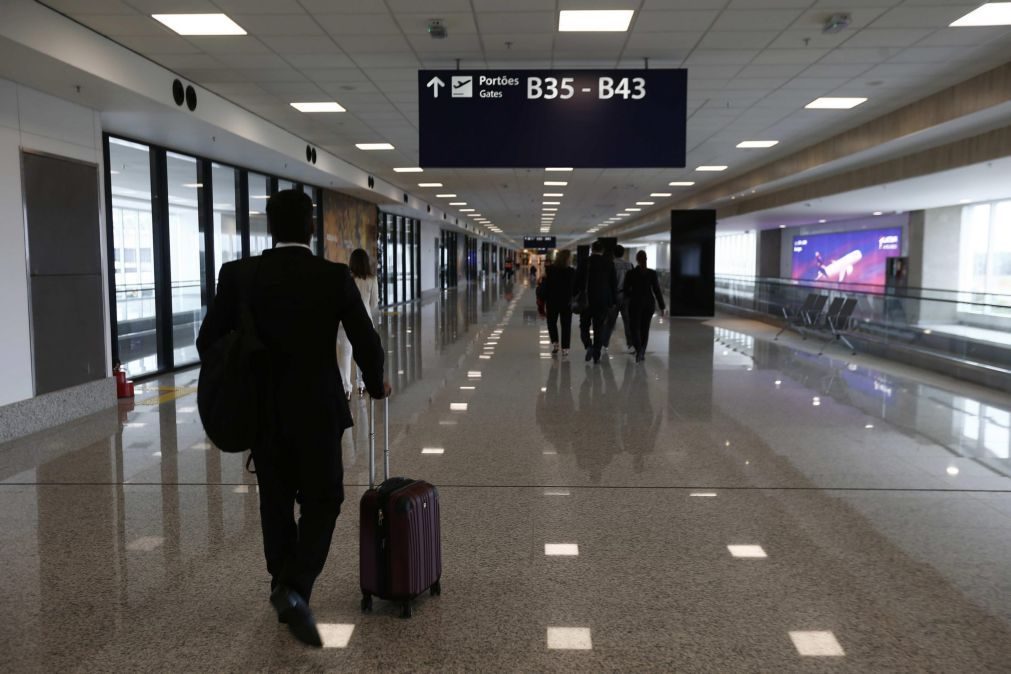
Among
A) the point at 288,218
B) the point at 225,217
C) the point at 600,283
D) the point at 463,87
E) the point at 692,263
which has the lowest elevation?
the point at 600,283

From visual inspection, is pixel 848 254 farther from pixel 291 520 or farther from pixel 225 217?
pixel 291 520

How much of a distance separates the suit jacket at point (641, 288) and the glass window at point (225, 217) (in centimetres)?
688

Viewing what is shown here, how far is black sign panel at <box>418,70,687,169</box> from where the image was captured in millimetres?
7926

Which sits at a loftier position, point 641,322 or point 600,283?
point 600,283

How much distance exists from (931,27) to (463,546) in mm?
6540

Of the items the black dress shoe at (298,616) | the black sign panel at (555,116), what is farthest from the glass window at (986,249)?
the black dress shoe at (298,616)

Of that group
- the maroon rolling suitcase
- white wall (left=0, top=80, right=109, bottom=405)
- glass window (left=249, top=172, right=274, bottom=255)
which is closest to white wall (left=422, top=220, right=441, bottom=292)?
glass window (left=249, top=172, right=274, bottom=255)

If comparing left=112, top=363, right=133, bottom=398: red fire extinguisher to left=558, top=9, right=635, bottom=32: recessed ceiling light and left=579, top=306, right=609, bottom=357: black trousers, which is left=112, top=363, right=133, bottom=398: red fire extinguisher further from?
left=579, top=306, right=609, bottom=357: black trousers

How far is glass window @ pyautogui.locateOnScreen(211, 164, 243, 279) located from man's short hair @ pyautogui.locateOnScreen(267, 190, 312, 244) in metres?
11.0

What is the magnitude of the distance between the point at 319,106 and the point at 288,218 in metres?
8.37

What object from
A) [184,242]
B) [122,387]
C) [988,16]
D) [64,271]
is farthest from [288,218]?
[184,242]

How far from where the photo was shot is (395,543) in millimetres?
3422

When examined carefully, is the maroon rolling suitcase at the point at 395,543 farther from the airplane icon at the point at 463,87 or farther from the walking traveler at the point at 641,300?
the walking traveler at the point at 641,300

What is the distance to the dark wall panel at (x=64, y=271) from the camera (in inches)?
295
